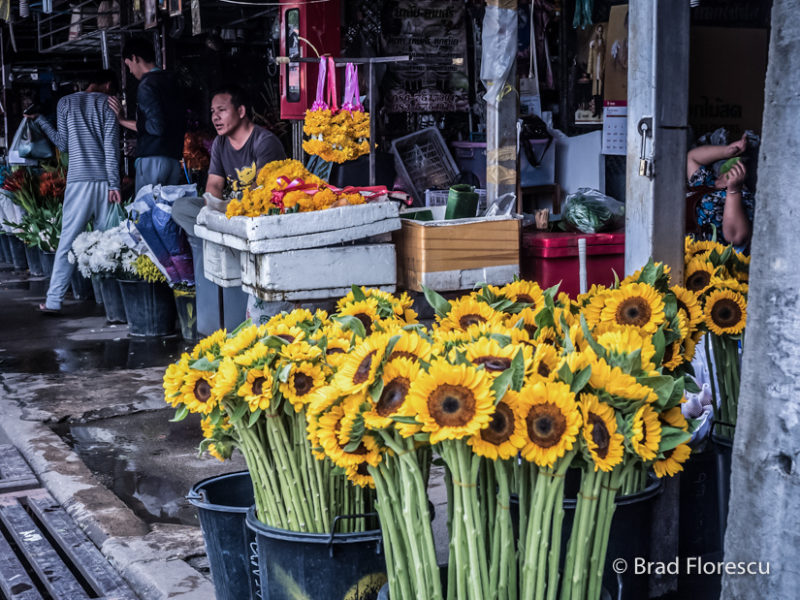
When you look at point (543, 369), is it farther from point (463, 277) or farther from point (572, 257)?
point (572, 257)

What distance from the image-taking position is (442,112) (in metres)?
8.35

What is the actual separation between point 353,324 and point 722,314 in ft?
3.81

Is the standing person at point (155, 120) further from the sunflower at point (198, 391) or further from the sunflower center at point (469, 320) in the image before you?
the sunflower center at point (469, 320)

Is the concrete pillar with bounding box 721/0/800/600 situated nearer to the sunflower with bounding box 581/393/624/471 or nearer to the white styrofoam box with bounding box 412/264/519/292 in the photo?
the sunflower with bounding box 581/393/624/471

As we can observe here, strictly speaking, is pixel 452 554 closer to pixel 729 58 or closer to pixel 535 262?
pixel 535 262

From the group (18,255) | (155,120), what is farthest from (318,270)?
(18,255)

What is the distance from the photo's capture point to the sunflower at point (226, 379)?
2492 millimetres

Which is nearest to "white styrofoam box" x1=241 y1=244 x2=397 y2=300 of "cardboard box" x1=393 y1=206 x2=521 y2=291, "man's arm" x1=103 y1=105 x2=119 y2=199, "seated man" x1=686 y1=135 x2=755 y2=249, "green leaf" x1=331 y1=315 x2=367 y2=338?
"cardboard box" x1=393 y1=206 x2=521 y2=291

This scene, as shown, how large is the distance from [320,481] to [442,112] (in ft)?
20.0

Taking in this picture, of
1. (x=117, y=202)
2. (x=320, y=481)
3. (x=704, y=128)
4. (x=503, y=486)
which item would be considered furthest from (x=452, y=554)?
(x=117, y=202)

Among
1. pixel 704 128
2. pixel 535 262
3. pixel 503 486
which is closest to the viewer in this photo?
pixel 503 486

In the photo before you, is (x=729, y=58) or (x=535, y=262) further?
(x=729, y=58)

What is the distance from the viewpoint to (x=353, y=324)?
8.65ft

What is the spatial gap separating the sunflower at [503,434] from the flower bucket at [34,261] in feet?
36.5
